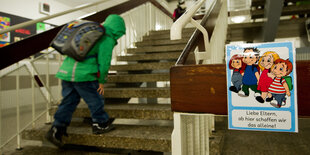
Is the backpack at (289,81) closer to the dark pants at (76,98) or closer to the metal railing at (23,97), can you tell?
the dark pants at (76,98)

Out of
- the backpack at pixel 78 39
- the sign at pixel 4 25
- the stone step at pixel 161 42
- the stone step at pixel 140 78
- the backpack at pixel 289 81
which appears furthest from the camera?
the sign at pixel 4 25

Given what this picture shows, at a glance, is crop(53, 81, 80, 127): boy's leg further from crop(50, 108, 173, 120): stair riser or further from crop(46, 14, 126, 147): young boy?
crop(50, 108, 173, 120): stair riser

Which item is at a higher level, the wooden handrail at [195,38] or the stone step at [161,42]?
the stone step at [161,42]

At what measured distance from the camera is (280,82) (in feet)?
2.17

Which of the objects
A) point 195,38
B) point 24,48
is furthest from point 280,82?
point 24,48

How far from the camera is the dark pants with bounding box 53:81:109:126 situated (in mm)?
1595

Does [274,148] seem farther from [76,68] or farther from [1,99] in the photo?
[1,99]

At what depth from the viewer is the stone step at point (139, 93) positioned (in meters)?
2.01

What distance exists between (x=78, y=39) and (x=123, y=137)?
2.53ft

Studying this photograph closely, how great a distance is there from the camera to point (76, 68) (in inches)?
61.1

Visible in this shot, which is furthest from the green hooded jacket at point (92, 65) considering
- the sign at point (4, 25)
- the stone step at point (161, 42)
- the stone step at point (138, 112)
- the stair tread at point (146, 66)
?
the sign at point (4, 25)

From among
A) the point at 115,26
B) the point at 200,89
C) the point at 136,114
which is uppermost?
the point at 115,26

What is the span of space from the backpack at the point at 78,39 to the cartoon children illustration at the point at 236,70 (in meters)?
1.08

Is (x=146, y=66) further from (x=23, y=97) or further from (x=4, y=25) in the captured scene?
(x=4, y=25)
